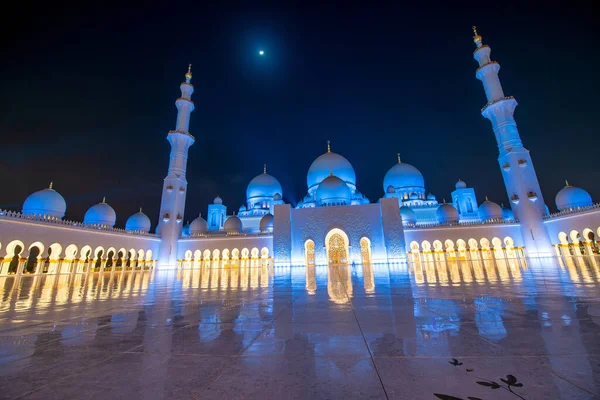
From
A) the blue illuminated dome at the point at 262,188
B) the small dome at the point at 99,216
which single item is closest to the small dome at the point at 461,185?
the blue illuminated dome at the point at 262,188

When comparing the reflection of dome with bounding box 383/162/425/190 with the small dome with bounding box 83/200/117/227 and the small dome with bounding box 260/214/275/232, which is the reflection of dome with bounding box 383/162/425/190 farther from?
the small dome with bounding box 83/200/117/227

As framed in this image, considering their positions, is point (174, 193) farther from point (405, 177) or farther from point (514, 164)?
point (514, 164)

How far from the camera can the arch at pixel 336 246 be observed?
2016 centimetres

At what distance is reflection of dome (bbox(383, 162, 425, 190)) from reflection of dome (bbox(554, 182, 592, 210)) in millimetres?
11449

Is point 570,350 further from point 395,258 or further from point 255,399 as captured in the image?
point 395,258

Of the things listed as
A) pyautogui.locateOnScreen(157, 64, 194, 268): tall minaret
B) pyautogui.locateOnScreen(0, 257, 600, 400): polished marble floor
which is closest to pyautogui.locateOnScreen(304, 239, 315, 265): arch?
pyautogui.locateOnScreen(157, 64, 194, 268): tall minaret

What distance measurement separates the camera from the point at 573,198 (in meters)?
21.2

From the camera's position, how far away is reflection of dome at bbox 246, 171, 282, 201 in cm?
3231

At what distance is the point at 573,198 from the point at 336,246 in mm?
19375

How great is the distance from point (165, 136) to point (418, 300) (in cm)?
2856

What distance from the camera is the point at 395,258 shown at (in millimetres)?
19109

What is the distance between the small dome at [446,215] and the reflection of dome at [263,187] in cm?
1807

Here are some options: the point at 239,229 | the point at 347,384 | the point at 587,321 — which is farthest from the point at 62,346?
the point at 239,229

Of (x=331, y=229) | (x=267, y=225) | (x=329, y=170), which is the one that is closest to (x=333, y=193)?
(x=331, y=229)
